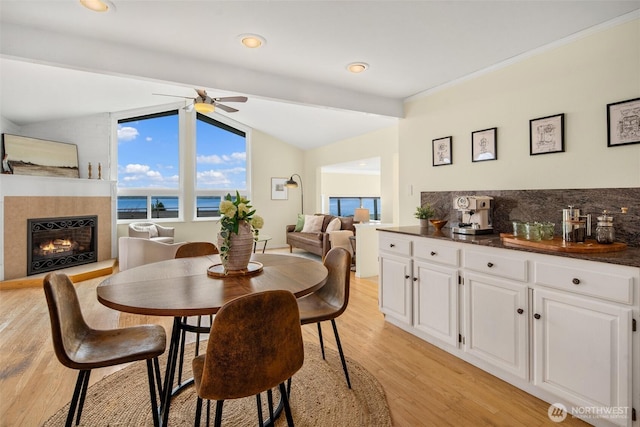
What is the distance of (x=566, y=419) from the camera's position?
173 centimetres

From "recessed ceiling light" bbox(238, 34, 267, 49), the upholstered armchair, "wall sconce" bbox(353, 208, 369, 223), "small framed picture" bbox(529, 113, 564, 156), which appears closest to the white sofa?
the upholstered armchair

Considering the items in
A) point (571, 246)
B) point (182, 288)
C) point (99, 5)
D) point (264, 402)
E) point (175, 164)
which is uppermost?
point (99, 5)

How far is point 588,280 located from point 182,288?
2063 mm

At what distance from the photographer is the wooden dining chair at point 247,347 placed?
1112mm

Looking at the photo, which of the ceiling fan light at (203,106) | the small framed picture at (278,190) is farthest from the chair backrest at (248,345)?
the small framed picture at (278,190)

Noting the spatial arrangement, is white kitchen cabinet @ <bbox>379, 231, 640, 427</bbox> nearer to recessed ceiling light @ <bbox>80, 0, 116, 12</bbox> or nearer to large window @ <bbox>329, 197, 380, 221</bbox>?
recessed ceiling light @ <bbox>80, 0, 116, 12</bbox>

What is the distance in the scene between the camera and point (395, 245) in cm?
288

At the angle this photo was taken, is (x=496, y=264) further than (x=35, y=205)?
No

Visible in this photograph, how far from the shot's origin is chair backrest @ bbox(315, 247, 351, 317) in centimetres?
201

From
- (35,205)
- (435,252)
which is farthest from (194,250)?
(35,205)

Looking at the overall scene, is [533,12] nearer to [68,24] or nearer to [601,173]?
[601,173]

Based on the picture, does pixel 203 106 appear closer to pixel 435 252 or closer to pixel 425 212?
pixel 425 212

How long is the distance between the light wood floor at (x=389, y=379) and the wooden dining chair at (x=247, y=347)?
0.98 meters

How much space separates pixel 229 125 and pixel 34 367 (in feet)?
19.7
